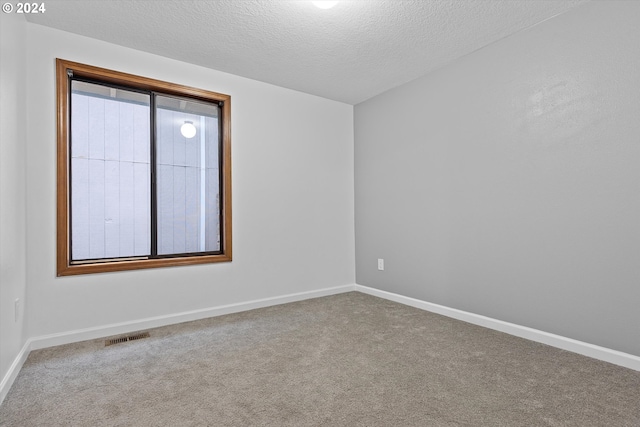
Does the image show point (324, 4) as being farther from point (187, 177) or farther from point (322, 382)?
point (322, 382)

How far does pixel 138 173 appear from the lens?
9.62 feet

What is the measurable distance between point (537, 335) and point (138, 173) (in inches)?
140

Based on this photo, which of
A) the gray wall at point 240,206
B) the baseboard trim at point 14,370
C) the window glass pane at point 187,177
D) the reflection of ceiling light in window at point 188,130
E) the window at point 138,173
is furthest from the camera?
the reflection of ceiling light in window at point 188,130

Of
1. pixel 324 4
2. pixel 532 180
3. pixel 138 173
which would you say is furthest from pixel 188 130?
pixel 532 180

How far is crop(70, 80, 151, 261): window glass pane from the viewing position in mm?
2686

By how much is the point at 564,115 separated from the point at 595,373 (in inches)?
66.6

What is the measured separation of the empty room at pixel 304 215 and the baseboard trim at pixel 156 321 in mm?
17

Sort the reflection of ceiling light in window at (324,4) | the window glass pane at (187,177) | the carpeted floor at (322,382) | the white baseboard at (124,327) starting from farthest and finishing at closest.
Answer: the window glass pane at (187,177)
the reflection of ceiling light in window at (324,4)
the white baseboard at (124,327)
the carpeted floor at (322,382)

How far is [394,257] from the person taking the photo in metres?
3.63

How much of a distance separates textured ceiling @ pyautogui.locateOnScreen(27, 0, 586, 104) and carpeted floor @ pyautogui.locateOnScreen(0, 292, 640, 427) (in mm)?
2381

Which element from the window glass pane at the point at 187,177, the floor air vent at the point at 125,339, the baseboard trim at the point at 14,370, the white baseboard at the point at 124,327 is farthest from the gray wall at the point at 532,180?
the baseboard trim at the point at 14,370

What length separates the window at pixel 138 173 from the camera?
2.63 meters

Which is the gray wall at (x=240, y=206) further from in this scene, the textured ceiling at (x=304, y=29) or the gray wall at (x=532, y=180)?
the gray wall at (x=532, y=180)

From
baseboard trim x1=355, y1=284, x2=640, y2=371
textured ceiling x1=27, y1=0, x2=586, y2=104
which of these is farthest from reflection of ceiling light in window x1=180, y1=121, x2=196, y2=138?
baseboard trim x1=355, y1=284, x2=640, y2=371
